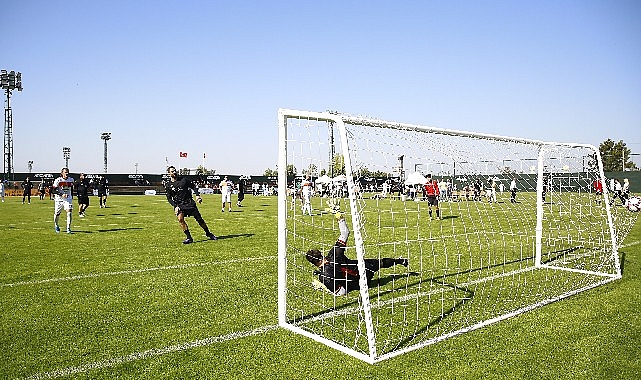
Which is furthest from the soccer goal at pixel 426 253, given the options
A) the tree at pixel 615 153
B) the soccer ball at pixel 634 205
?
the tree at pixel 615 153

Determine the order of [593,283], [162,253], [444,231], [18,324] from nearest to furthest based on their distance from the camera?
[18,324] < [593,283] < [162,253] < [444,231]

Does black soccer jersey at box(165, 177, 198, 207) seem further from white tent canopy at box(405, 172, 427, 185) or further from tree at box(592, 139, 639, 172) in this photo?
tree at box(592, 139, 639, 172)

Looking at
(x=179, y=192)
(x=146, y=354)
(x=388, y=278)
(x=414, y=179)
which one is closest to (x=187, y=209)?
(x=179, y=192)

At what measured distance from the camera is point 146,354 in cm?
493

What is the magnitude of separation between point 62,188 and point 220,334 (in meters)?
12.2

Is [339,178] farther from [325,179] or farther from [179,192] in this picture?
[179,192]

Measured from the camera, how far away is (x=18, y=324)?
19.5 ft

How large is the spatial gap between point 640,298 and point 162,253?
31.2 ft

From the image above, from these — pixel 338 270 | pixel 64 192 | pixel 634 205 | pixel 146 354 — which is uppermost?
pixel 64 192

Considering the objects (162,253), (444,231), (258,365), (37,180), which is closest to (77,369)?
(258,365)

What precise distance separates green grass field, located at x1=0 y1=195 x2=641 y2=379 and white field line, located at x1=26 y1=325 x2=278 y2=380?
11 mm

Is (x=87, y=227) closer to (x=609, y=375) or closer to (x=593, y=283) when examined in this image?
(x=593, y=283)

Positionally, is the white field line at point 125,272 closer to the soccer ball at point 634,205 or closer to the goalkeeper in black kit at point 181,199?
the goalkeeper in black kit at point 181,199

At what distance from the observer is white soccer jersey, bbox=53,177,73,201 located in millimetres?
15148
